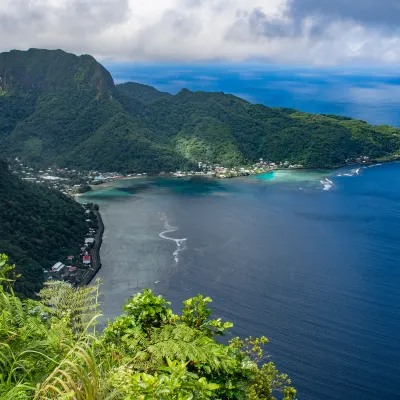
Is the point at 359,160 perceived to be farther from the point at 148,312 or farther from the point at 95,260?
the point at 148,312

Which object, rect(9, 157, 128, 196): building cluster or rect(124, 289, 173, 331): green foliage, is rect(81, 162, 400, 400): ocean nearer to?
rect(9, 157, 128, 196): building cluster

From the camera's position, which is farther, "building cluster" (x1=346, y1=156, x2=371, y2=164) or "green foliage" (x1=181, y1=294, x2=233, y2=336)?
"building cluster" (x1=346, y1=156, x2=371, y2=164)

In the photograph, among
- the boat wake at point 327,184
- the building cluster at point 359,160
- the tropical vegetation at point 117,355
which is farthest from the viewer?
the building cluster at point 359,160

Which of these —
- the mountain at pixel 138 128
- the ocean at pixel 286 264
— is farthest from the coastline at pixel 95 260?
the mountain at pixel 138 128

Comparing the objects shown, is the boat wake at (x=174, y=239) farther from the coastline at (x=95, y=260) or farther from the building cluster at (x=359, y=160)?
the building cluster at (x=359, y=160)

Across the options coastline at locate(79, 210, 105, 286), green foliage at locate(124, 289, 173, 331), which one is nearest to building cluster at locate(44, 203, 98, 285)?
coastline at locate(79, 210, 105, 286)

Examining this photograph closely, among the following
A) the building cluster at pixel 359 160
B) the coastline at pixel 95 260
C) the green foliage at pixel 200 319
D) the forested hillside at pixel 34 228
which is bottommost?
the coastline at pixel 95 260

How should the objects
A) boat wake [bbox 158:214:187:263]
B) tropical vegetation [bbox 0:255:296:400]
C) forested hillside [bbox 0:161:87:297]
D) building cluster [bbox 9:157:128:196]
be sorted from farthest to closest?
building cluster [bbox 9:157:128:196], boat wake [bbox 158:214:187:263], forested hillside [bbox 0:161:87:297], tropical vegetation [bbox 0:255:296:400]
